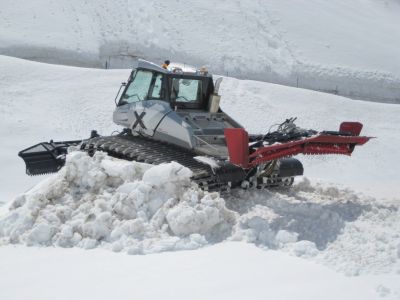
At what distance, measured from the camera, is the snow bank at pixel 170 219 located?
556 centimetres

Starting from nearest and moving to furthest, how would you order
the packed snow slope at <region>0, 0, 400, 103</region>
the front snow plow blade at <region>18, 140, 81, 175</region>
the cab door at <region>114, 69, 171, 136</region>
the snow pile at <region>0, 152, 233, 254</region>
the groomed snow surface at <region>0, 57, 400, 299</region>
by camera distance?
the groomed snow surface at <region>0, 57, 400, 299</region>, the snow pile at <region>0, 152, 233, 254</region>, the cab door at <region>114, 69, 171, 136</region>, the front snow plow blade at <region>18, 140, 81, 175</region>, the packed snow slope at <region>0, 0, 400, 103</region>

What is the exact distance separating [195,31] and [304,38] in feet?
19.0

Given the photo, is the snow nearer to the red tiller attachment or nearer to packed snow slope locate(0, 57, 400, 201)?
the red tiller attachment

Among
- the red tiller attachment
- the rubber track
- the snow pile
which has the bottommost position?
the snow pile

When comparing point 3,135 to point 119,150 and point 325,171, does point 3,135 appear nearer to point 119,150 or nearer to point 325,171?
point 119,150

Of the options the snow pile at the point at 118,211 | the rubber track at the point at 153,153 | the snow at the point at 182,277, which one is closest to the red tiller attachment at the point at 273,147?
the rubber track at the point at 153,153

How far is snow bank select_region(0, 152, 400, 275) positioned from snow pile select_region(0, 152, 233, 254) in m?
0.01

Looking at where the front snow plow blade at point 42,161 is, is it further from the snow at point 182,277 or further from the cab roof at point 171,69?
the snow at point 182,277

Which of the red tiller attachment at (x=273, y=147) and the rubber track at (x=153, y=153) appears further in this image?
the rubber track at (x=153, y=153)

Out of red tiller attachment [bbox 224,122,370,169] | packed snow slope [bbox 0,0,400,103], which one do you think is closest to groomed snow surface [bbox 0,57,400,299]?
red tiller attachment [bbox 224,122,370,169]

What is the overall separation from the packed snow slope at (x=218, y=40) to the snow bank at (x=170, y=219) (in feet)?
56.1

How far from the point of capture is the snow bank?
556 cm

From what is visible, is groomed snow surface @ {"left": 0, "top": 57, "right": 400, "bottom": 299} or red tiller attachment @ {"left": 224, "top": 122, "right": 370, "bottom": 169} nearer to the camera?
groomed snow surface @ {"left": 0, "top": 57, "right": 400, "bottom": 299}

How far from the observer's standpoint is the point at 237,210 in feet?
23.3
